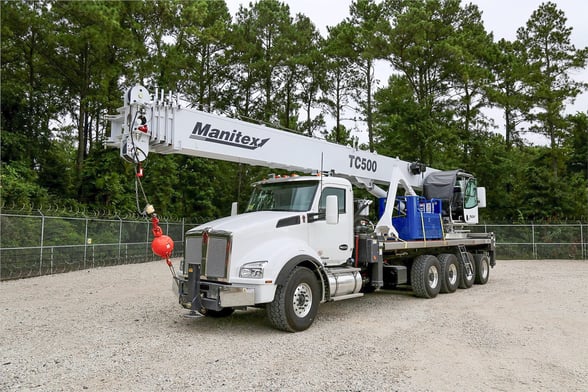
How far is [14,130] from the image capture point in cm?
2378

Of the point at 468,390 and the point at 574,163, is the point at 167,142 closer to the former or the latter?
the point at 468,390

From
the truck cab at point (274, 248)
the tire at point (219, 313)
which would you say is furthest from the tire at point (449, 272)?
the tire at point (219, 313)

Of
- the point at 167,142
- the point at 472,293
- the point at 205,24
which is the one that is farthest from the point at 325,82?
the point at 167,142

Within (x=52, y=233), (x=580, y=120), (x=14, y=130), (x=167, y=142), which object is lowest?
(x=52, y=233)

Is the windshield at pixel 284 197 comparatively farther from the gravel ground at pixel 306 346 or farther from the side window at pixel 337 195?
the gravel ground at pixel 306 346

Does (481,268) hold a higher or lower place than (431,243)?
lower

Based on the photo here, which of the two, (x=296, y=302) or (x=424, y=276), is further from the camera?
(x=424, y=276)

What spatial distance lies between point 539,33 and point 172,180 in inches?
1020

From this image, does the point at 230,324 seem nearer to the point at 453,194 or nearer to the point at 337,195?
the point at 337,195

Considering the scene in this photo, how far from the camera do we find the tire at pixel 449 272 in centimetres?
1098

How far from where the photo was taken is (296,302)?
7.08m

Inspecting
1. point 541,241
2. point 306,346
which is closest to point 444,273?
point 306,346

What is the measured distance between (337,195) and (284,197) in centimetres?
98

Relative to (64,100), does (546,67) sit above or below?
above
